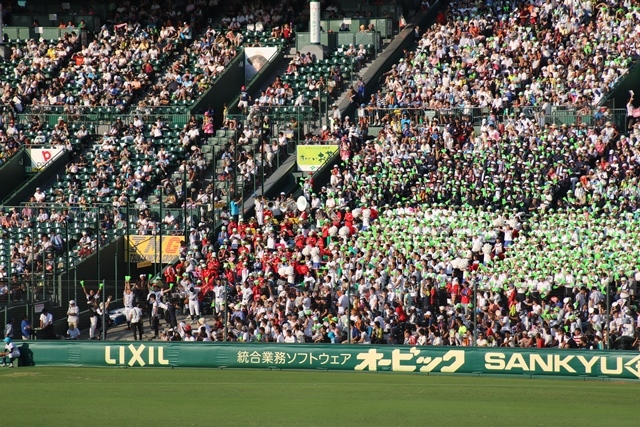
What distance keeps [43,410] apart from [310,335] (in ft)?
32.7

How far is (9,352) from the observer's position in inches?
1243

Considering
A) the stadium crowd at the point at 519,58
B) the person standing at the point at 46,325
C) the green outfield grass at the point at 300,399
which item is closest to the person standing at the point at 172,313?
the person standing at the point at 46,325

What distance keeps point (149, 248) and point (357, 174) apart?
7375 millimetres

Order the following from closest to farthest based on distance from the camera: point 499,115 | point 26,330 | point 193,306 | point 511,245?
point 26,330
point 193,306
point 511,245
point 499,115

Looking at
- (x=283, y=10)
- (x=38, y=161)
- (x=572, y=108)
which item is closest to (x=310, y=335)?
(x=572, y=108)

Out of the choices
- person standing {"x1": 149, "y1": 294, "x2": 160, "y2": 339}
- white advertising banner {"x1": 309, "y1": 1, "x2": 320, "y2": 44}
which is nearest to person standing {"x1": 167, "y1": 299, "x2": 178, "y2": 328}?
person standing {"x1": 149, "y1": 294, "x2": 160, "y2": 339}

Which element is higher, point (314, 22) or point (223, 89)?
point (314, 22)

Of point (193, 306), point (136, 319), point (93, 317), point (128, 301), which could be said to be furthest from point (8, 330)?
point (193, 306)

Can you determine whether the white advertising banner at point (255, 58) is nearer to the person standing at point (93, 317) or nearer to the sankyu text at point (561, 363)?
the person standing at point (93, 317)

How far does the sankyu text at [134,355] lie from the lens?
31.8m

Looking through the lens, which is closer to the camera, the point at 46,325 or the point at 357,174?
the point at 46,325

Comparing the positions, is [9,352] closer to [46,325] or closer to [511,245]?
[46,325]

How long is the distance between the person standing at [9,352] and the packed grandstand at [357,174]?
3543mm

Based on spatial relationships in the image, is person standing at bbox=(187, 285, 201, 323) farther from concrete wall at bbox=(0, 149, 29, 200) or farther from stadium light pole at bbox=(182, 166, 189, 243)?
concrete wall at bbox=(0, 149, 29, 200)
